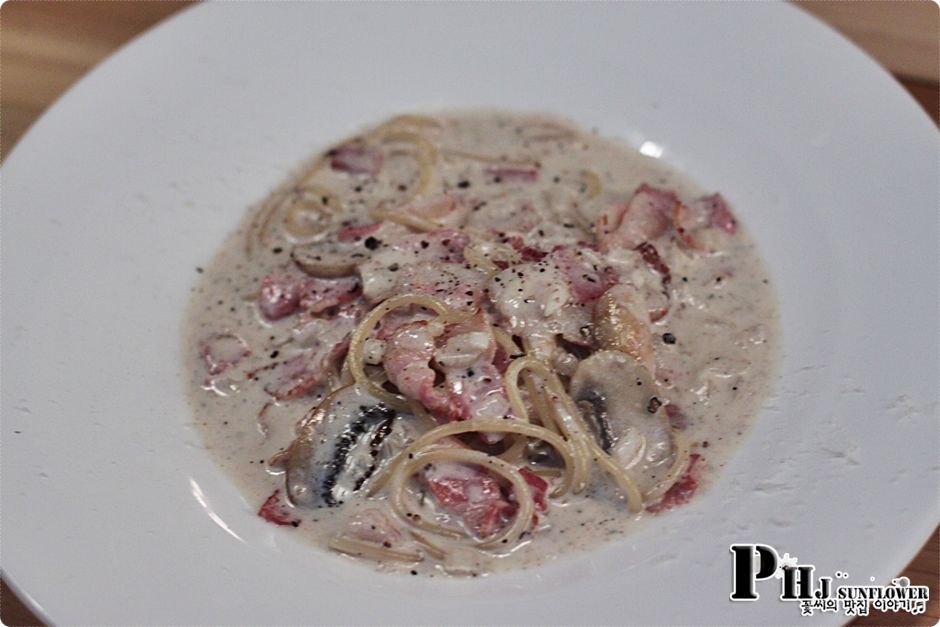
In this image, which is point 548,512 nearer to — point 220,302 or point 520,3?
point 220,302

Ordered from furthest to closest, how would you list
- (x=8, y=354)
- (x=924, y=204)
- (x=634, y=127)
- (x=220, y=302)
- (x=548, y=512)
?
(x=634, y=127)
(x=220, y=302)
(x=924, y=204)
(x=8, y=354)
(x=548, y=512)

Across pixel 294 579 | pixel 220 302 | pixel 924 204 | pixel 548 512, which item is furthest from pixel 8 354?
pixel 924 204

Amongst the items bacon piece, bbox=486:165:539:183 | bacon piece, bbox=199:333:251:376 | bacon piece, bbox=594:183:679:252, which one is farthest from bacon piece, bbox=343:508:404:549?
bacon piece, bbox=486:165:539:183

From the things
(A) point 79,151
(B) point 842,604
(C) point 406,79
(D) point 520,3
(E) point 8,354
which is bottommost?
(B) point 842,604

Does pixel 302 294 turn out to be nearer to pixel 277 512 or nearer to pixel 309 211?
pixel 309 211

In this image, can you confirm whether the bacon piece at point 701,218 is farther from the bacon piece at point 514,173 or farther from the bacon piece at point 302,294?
the bacon piece at point 302,294

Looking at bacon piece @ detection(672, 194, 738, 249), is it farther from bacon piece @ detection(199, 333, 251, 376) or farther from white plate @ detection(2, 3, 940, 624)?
bacon piece @ detection(199, 333, 251, 376)
